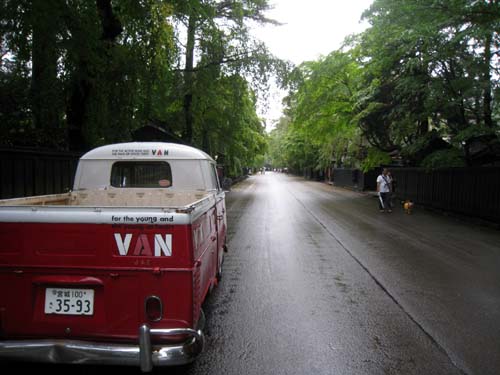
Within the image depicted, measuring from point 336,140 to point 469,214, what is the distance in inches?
726

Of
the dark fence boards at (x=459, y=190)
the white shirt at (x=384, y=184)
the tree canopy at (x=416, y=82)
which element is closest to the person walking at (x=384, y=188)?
the white shirt at (x=384, y=184)

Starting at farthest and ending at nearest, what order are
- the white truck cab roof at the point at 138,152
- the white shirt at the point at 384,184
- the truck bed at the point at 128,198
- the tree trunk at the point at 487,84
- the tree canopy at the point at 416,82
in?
the white shirt at the point at 384,184 → the tree trunk at the point at 487,84 → the tree canopy at the point at 416,82 → the white truck cab roof at the point at 138,152 → the truck bed at the point at 128,198

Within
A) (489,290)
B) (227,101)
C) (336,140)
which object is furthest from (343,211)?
(336,140)

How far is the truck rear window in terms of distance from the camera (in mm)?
5234

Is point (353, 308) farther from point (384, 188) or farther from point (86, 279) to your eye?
point (384, 188)

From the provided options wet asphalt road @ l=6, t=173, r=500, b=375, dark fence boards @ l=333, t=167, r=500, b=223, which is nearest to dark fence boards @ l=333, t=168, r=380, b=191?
dark fence boards @ l=333, t=167, r=500, b=223

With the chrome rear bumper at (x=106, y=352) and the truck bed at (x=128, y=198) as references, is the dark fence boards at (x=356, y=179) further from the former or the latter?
the chrome rear bumper at (x=106, y=352)

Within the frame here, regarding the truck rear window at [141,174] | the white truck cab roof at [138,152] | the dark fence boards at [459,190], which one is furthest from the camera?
the dark fence boards at [459,190]

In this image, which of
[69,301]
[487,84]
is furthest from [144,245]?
[487,84]

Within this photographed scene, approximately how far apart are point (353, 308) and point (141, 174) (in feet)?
11.6

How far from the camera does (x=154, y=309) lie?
9.39ft

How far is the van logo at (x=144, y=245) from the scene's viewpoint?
9.29 ft

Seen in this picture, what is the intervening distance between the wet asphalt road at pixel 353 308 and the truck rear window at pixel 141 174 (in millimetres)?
1872

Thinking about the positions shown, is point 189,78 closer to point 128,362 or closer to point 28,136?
point 28,136
